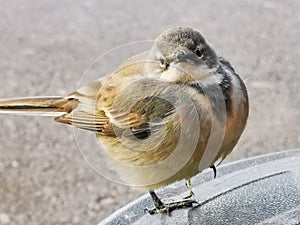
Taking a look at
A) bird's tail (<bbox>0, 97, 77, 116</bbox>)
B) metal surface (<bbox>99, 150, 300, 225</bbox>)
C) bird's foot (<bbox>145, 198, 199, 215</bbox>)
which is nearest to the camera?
metal surface (<bbox>99, 150, 300, 225</bbox>)

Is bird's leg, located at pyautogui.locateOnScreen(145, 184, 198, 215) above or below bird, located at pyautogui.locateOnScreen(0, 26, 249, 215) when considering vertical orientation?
below

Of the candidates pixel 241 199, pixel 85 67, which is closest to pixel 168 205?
pixel 241 199

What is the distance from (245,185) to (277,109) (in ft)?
11.3

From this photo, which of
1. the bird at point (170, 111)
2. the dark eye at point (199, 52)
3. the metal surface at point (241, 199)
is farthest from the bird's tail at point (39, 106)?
the dark eye at point (199, 52)

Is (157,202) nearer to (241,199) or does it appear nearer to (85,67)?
(241,199)

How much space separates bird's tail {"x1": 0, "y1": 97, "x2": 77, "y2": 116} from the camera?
1.96 metres

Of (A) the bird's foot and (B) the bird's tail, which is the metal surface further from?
(B) the bird's tail

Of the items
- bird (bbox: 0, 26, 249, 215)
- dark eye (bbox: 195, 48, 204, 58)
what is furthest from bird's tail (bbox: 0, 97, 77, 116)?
dark eye (bbox: 195, 48, 204, 58)

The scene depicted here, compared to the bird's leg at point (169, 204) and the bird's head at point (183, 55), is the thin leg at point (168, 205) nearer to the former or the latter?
the bird's leg at point (169, 204)

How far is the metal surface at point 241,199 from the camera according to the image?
167 centimetres

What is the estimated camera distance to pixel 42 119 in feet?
17.3

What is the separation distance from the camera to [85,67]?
5910mm

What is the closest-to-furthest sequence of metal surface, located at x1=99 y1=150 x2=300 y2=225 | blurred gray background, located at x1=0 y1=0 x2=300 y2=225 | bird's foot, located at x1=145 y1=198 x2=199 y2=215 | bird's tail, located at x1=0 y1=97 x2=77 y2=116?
metal surface, located at x1=99 y1=150 x2=300 y2=225, bird's foot, located at x1=145 y1=198 x2=199 y2=215, bird's tail, located at x1=0 y1=97 x2=77 y2=116, blurred gray background, located at x1=0 y1=0 x2=300 y2=225

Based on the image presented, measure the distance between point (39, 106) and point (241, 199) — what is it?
71 cm
